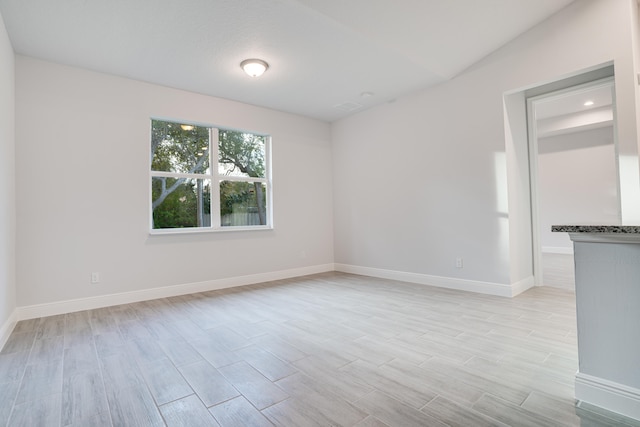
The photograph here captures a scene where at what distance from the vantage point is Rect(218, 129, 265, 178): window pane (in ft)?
15.6

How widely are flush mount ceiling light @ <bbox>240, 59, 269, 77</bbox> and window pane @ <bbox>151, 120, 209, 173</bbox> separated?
1.33m

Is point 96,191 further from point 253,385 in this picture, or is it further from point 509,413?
point 509,413

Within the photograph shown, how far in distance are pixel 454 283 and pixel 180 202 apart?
12.5 ft

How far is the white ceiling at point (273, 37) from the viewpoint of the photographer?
2.74 m

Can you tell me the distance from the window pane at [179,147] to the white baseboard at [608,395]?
447cm

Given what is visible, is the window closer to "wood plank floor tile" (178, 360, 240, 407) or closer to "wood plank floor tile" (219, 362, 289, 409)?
"wood plank floor tile" (178, 360, 240, 407)

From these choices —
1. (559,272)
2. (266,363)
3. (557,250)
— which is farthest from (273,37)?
(557,250)

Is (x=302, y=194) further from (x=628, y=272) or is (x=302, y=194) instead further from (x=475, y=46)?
(x=628, y=272)

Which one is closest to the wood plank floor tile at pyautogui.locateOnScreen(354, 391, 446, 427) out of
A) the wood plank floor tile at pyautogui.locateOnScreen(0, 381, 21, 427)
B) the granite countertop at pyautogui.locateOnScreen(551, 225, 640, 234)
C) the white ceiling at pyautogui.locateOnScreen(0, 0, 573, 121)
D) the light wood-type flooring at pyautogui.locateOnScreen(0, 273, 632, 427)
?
the light wood-type flooring at pyautogui.locateOnScreen(0, 273, 632, 427)

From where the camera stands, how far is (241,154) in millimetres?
4957

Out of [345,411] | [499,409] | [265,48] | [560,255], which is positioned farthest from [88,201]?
[560,255]

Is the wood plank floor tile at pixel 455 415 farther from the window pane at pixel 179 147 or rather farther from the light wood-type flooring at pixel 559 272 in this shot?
the window pane at pixel 179 147

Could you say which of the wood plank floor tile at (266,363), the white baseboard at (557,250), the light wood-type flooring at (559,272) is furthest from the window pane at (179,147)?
the white baseboard at (557,250)

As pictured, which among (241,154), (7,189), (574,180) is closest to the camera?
(7,189)
